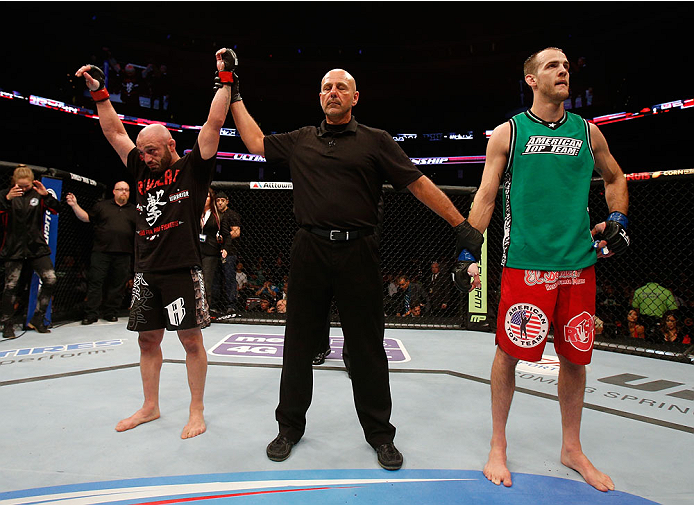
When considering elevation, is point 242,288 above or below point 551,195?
below

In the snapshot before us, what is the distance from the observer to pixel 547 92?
5.12ft

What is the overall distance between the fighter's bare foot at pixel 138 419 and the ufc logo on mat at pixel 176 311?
0.49 m

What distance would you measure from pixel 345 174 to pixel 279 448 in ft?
3.66

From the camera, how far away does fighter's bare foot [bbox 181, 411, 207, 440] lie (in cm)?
179

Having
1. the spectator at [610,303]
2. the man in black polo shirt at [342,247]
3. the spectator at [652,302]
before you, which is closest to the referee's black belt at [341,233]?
the man in black polo shirt at [342,247]

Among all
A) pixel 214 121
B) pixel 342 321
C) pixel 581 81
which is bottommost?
pixel 342 321

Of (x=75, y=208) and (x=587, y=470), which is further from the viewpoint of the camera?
(x=75, y=208)

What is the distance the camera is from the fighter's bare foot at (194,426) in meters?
1.79

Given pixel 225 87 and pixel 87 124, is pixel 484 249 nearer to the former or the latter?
pixel 225 87

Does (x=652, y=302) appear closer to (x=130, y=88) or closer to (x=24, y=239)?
(x=24, y=239)

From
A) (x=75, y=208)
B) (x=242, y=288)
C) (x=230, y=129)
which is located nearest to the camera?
(x=75, y=208)

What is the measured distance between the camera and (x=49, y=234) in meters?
4.10

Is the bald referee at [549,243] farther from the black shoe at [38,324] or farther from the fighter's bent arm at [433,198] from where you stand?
the black shoe at [38,324]

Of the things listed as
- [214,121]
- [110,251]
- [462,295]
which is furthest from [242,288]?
[214,121]
